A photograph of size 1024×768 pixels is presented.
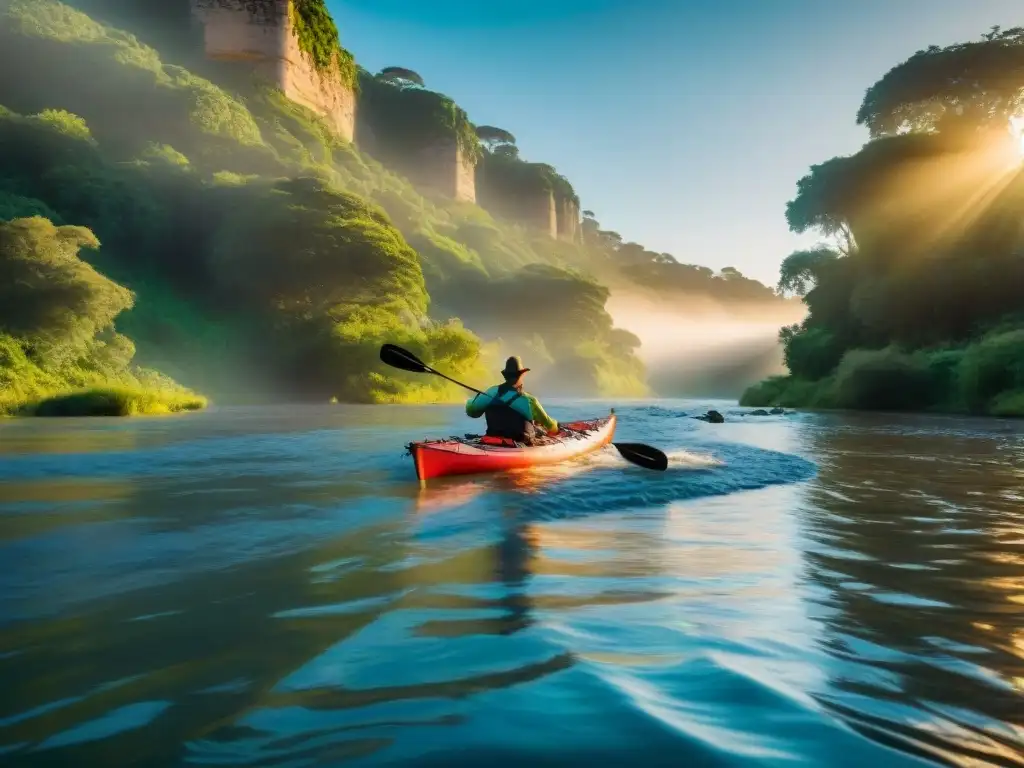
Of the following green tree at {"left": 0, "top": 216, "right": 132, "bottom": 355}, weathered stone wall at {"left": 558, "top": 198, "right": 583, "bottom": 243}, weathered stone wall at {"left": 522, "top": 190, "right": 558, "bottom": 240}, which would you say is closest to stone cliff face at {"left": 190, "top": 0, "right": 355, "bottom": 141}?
green tree at {"left": 0, "top": 216, "right": 132, "bottom": 355}

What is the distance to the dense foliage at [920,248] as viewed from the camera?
30703mm

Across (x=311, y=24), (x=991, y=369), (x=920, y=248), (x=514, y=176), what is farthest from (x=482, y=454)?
(x=514, y=176)

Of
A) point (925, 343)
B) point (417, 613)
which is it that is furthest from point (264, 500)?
point (925, 343)

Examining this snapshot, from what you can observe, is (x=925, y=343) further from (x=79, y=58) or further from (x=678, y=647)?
(x=79, y=58)

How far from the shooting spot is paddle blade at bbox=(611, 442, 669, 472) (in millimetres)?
10359

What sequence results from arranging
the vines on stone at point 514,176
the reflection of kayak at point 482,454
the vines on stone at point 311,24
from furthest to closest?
the vines on stone at point 514,176 < the vines on stone at point 311,24 < the reflection of kayak at point 482,454

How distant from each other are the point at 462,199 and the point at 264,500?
328 feet

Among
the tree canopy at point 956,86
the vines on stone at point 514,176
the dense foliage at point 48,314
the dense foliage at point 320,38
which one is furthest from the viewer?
the vines on stone at point 514,176

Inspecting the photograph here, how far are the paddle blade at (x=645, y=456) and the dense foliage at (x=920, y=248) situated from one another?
22640mm

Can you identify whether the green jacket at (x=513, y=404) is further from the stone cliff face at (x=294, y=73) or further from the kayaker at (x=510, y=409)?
the stone cliff face at (x=294, y=73)

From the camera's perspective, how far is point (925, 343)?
3369 centimetres

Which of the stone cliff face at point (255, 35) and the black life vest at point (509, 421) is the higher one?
the stone cliff face at point (255, 35)

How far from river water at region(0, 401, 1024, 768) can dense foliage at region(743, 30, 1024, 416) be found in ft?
83.5

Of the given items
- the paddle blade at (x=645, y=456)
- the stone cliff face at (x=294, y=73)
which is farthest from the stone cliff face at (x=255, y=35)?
the paddle blade at (x=645, y=456)
